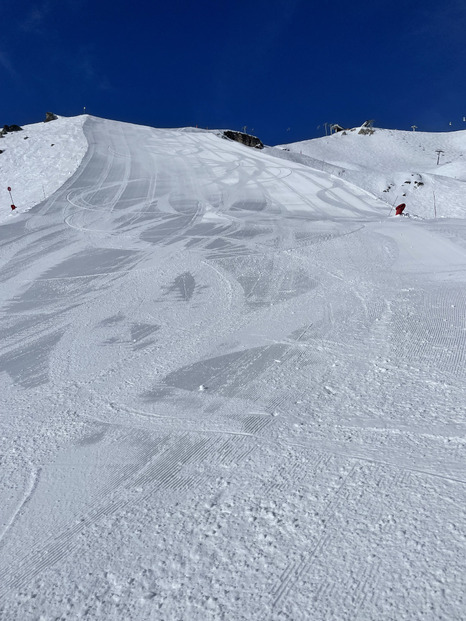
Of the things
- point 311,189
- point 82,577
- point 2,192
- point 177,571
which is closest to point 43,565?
point 82,577

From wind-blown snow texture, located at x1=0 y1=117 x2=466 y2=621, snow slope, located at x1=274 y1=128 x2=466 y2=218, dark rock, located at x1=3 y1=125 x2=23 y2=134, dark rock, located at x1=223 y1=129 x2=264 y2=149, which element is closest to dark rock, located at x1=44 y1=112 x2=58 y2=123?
dark rock, located at x1=3 y1=125 x2=23 y2=134

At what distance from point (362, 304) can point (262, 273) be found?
1.64 meters

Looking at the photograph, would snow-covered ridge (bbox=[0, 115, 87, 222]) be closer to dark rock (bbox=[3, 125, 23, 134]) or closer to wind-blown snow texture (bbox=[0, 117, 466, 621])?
dark rock (bbox=[3, 125, 23, 134])

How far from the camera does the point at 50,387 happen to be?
10.5 ft

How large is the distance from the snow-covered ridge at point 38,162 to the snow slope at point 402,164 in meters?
16.4

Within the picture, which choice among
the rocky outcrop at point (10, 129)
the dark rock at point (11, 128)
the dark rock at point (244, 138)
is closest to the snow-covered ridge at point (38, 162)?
the rocky outcrop at point (10, 129)

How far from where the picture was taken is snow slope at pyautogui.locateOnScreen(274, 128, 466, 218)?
25453 millimetres

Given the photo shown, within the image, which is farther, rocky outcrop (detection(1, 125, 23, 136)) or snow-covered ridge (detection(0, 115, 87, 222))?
rocky outcrop (detection(1, 125, 23, 136))

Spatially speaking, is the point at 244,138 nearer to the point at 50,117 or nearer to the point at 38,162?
the point at 50,117

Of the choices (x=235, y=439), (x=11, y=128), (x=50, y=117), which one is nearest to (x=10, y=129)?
(x=11, y=128)

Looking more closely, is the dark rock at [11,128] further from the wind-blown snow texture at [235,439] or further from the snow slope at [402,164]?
the wind-blown snow texture at [235,439]

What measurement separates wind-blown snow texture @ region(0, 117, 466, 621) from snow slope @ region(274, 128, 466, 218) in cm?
1988

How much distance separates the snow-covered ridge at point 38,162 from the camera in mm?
13203

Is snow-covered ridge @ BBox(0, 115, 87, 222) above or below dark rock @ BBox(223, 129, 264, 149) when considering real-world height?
below
